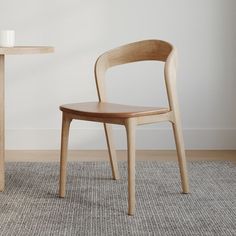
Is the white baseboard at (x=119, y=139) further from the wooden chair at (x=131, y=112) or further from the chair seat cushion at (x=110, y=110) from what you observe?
the chair seat cushion at (x=110, y=110)

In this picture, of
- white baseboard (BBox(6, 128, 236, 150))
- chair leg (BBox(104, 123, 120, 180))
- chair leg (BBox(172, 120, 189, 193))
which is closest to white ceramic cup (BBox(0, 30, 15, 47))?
chair leg (BBox(104, 123, 120, 180))

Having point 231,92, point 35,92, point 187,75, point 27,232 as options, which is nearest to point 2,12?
point 35,92

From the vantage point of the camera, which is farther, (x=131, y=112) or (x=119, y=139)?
(x=119, y=139)

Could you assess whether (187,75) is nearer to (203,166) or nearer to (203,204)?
(203,166)

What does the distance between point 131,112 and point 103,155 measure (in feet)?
4.18

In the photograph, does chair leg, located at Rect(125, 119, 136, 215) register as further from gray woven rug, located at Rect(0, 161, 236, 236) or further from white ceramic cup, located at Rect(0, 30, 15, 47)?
white ceramic cup, located at Rect(0, 30, 15, 47)

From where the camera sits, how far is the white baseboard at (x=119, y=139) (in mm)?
3824

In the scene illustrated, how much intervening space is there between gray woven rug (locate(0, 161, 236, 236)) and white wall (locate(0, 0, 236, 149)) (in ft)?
1.58

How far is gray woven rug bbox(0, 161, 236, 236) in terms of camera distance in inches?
89.7

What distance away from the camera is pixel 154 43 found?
2912mm

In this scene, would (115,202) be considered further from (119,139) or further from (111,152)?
(119,139)

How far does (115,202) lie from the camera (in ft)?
8.59

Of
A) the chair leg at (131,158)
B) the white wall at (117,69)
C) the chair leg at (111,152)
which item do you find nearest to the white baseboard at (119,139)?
the white wall at (117,69)

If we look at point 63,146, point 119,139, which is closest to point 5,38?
point 63,146
